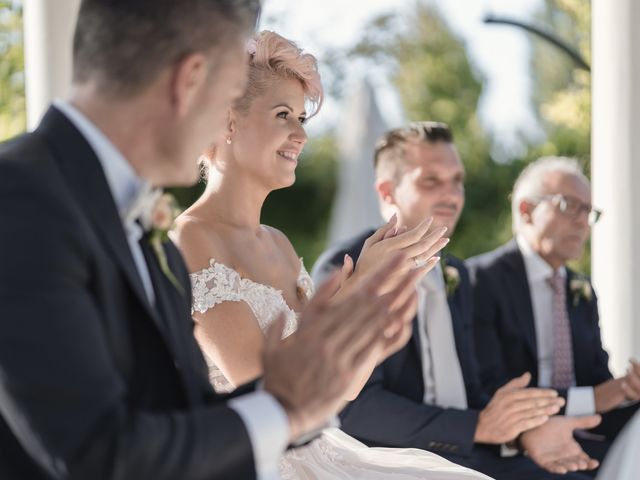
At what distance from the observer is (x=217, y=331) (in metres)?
3.31

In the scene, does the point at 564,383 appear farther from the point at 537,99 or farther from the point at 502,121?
the point at 537,99

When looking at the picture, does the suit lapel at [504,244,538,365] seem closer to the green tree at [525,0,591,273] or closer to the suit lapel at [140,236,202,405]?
the suit lapel at [140,236,202,405]

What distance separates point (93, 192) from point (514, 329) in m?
4.03

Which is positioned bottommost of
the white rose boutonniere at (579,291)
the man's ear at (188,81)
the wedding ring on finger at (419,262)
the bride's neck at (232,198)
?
the white rose boutonniere at (579,291)

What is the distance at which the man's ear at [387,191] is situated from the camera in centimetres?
537

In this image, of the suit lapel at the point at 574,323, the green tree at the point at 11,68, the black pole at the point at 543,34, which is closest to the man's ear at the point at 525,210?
the suit lapel at the point at 574,323

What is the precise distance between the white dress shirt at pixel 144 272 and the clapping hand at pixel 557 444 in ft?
9.03

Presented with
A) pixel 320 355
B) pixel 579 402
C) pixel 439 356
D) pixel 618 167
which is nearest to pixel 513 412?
pixel 439 356

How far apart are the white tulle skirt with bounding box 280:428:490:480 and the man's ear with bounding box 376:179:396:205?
6.47ft

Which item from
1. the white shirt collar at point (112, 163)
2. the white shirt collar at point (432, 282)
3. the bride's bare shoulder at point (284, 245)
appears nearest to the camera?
the white shirt collar at point (112, 163)

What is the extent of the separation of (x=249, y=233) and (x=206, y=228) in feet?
0.69

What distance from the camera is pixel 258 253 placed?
3.69 m

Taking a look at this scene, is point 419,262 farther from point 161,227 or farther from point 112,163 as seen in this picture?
point 112,163

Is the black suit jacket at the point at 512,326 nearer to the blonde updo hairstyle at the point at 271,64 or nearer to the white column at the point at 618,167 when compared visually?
the white column at the point at 618,167
